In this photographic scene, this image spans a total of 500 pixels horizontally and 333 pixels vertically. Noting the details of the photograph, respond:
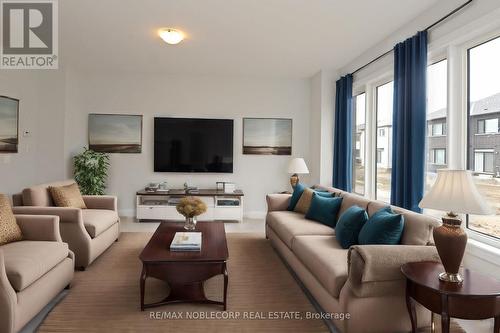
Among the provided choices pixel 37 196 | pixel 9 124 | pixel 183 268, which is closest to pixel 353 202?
pixel 183 268

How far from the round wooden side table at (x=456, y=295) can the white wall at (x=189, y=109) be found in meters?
4.55

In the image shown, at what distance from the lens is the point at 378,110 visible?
496 cm

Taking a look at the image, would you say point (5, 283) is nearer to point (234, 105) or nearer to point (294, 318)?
point (294, 318)

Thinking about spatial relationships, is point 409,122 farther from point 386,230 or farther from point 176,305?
point 176,305

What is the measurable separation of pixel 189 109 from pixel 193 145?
2.36 feet

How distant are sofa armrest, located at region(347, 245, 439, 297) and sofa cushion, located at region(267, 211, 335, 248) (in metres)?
1.21

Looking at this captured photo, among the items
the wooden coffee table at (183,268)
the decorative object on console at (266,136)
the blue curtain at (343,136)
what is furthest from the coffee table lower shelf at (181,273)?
the decorative object on console at (266,136)

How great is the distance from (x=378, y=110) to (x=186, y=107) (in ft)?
11.6

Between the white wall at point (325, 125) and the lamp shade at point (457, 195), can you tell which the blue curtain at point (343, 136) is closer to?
the white wall at point (325, 125)

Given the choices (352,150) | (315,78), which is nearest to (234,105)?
(315,78)

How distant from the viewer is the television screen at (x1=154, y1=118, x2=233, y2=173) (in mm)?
6250

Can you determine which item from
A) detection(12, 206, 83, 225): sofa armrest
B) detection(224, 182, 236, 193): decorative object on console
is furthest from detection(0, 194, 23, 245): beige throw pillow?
detection(224, 182, 236, 193): decorative object on console

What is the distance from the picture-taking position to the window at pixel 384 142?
4586 millimetres

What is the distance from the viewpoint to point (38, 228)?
2.87 m
